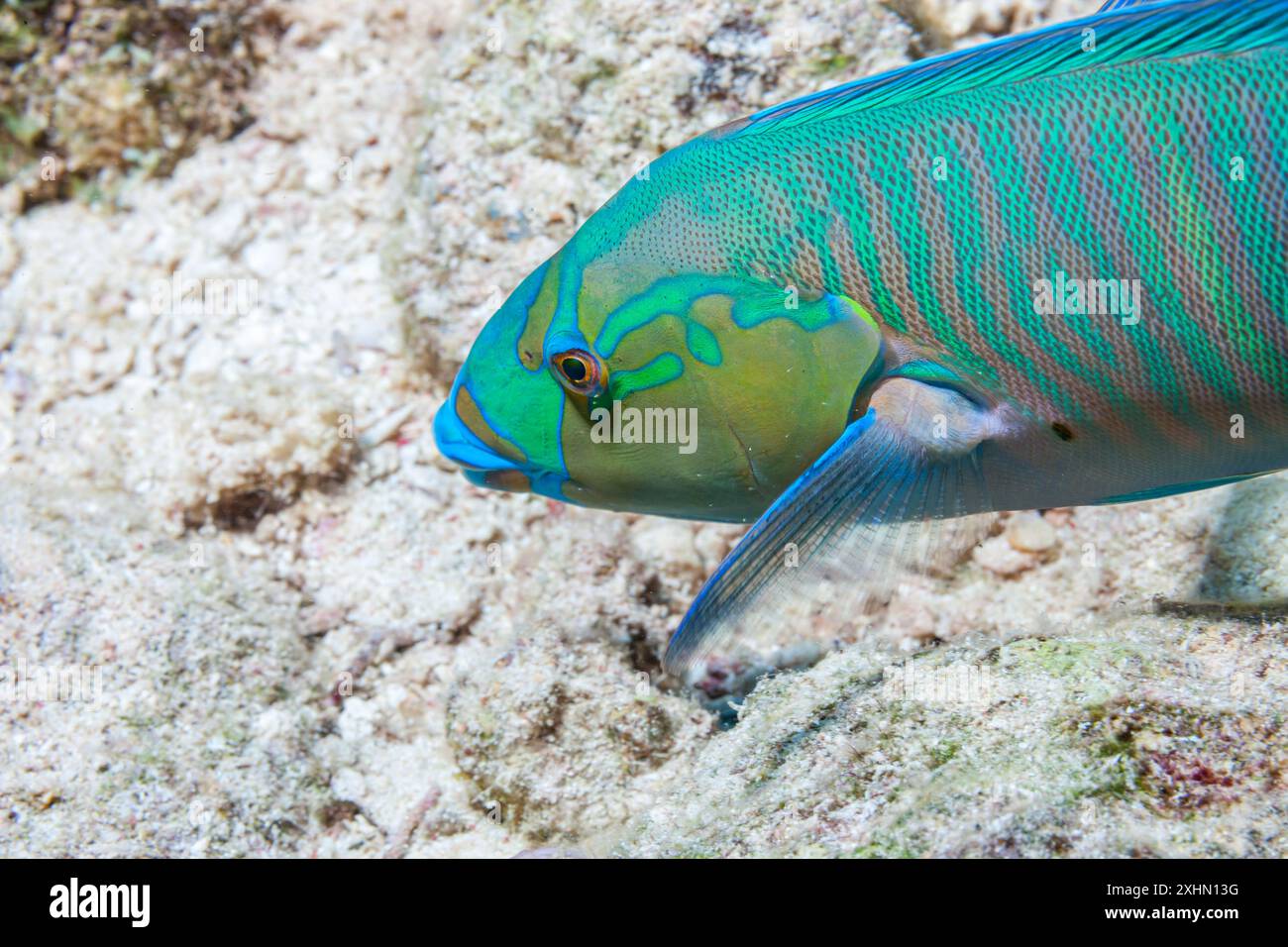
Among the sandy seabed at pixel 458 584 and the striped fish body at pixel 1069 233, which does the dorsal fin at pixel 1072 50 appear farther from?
the sandy seabed at pixel 458 584

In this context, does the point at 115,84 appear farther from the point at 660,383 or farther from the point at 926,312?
the point at 926,312

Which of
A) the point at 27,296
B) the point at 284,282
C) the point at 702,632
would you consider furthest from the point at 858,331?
the point at 27,296

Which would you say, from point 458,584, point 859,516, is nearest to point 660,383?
point 859,516

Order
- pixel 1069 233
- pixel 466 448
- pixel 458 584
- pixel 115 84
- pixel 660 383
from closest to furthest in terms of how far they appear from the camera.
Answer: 1. pixel 1069 233
2. pixel 660 383
3. pixel 466 448
4. pixel 458 584
5. pixel 115 84

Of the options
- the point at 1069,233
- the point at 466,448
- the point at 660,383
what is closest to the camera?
the point at 1069,233

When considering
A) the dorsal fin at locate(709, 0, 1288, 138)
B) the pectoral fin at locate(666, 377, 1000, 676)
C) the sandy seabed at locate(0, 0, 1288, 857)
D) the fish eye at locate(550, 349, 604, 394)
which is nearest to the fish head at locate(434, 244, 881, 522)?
the fish eye at locate(550, 349, 604, 394)

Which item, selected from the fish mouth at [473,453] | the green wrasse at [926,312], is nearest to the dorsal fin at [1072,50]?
the green wrasse at [926,312]
